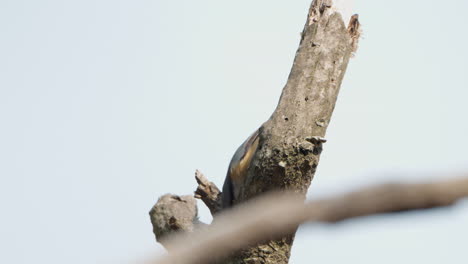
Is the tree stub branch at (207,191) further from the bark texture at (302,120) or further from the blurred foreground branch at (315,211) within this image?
the blurred foreground branch at (315,211)

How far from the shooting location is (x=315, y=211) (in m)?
1.05

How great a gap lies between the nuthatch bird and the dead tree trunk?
13cm

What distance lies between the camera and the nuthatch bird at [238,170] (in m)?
4.30

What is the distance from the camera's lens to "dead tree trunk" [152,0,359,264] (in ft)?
13.3

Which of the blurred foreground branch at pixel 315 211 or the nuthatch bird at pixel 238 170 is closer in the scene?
the blurred foreground branch at pixel 315 211

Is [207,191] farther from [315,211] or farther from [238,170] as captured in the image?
[315,211]

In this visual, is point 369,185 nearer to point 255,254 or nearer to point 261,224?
point 261,224

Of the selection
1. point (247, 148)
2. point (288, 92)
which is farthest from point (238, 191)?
point (288, 92)

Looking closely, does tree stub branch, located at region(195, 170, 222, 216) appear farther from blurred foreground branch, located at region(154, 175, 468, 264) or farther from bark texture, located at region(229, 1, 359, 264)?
blurred foreground branch, located at region(154, 175, 468, 264)

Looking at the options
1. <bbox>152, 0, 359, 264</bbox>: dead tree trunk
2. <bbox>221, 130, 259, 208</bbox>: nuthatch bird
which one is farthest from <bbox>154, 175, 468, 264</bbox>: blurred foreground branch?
<bbox>221, 130, 259, 208</bbox>: nuthatch bird

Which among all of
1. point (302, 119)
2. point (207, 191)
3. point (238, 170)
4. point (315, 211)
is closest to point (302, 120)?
point (302, 119)

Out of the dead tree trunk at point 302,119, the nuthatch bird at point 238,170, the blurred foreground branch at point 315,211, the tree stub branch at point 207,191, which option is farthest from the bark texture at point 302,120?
the blurred foreground branch at point 315,211

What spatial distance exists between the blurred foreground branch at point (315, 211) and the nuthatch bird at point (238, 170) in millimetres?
3102

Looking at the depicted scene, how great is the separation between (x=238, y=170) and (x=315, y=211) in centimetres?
335
